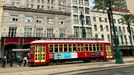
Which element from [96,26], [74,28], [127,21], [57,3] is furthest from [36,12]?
[127,21]

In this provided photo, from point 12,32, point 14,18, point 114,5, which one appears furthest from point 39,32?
point 114,5

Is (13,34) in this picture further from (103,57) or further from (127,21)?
(127,21)

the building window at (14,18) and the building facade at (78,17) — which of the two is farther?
the building facade at (78,17)

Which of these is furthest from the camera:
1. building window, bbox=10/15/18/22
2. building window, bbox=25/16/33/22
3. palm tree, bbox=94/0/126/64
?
building window, bbox=25/16/33/22

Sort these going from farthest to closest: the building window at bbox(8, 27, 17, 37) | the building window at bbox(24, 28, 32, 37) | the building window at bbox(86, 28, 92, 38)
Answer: the building window at bbox(86, 28, 92, 38) → the building window at bbox(24, 28, 32, 37) → the building window at bbox(8, 27, 17, 37)

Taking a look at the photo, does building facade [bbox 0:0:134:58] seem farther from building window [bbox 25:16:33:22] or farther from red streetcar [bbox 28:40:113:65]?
red streetcar [bbox 28:40:113:65]

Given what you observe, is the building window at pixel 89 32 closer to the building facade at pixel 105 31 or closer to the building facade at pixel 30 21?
the building facade at pixel 105 31

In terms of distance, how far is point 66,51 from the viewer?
21219 millimetres

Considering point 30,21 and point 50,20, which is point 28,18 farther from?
point 50,20

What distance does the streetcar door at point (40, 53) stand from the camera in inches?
767

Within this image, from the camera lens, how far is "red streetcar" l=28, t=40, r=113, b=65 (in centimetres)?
1969

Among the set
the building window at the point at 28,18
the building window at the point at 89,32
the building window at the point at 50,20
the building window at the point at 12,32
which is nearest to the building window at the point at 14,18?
the building window at the point at 12,32

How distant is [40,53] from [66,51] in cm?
354

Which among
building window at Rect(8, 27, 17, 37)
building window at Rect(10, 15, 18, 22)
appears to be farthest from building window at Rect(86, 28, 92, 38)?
building window at Rect(8, 27, 17, 37)
